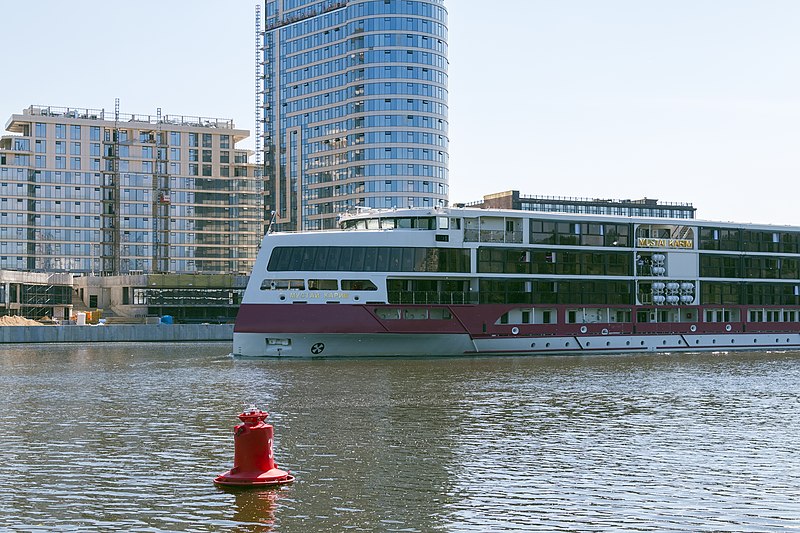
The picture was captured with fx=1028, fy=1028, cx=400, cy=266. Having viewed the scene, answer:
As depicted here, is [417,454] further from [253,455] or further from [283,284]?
[283,284]

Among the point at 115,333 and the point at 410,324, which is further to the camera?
the point at 115,333

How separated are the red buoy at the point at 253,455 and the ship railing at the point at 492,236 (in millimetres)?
45315

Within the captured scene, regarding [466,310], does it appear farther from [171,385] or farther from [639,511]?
[639,511]

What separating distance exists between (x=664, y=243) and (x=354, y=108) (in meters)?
80.6

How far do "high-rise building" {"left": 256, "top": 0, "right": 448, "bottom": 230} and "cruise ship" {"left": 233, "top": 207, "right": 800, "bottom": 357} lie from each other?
68.0m

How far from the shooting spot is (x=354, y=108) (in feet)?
479

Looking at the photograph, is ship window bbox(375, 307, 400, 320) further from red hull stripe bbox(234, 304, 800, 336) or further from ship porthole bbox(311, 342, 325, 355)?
ship porthole bbox(311, 342, 325, 355)

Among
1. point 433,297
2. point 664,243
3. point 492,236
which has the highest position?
point 492,236

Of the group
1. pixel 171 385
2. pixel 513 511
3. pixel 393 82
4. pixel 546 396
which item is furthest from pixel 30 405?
pixel 393 82

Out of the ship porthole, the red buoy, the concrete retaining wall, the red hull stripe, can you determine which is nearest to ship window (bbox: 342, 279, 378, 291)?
the red hull stripe

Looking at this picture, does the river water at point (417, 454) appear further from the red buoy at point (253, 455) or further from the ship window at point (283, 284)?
the ship window at point (283, 284)

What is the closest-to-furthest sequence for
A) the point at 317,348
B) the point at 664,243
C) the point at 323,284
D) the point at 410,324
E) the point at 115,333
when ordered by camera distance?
the point at 323,284 < the point at 317,348 < the point at 410,324 < the point at 664,243 < the point at 115,333

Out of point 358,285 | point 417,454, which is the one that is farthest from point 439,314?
point 417,454

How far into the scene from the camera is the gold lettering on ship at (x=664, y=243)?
71.7 metres
